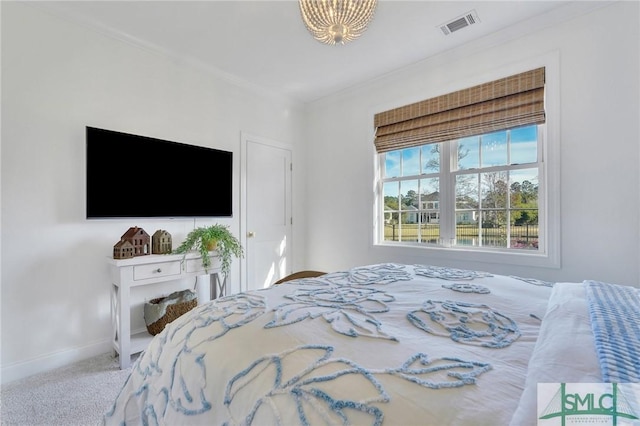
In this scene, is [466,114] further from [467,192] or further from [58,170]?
[58,170]

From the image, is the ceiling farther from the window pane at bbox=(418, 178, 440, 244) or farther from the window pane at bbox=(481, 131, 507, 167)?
the window pane at bbox=(418, 178, 440, 244)

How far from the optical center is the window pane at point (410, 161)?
3.23m

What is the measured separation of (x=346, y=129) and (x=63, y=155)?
110 inches

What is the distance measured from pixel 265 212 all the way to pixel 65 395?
7.69 feet

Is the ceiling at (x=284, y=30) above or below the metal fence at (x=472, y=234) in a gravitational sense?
above

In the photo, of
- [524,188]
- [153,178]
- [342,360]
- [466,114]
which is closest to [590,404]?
[342,360]

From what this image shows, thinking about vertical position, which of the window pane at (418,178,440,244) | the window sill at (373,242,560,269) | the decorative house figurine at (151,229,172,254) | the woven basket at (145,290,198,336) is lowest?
the woven basket at (145,290,198,336)

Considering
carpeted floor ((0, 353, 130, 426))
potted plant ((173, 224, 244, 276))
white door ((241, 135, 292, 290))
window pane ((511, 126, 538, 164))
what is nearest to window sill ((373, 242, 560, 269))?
window pane ((511, 126, 538, 164))

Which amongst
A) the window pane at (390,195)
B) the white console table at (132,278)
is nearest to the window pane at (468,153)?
the window pane at (390,195)

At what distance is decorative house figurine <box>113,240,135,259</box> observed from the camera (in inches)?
87.6

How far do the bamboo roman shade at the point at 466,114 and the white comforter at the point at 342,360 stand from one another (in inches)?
72.2

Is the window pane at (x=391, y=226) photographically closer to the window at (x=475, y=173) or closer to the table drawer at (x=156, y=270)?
the window at (x=475, y=173)

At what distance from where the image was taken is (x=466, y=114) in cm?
273

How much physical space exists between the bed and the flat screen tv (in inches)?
70.3
